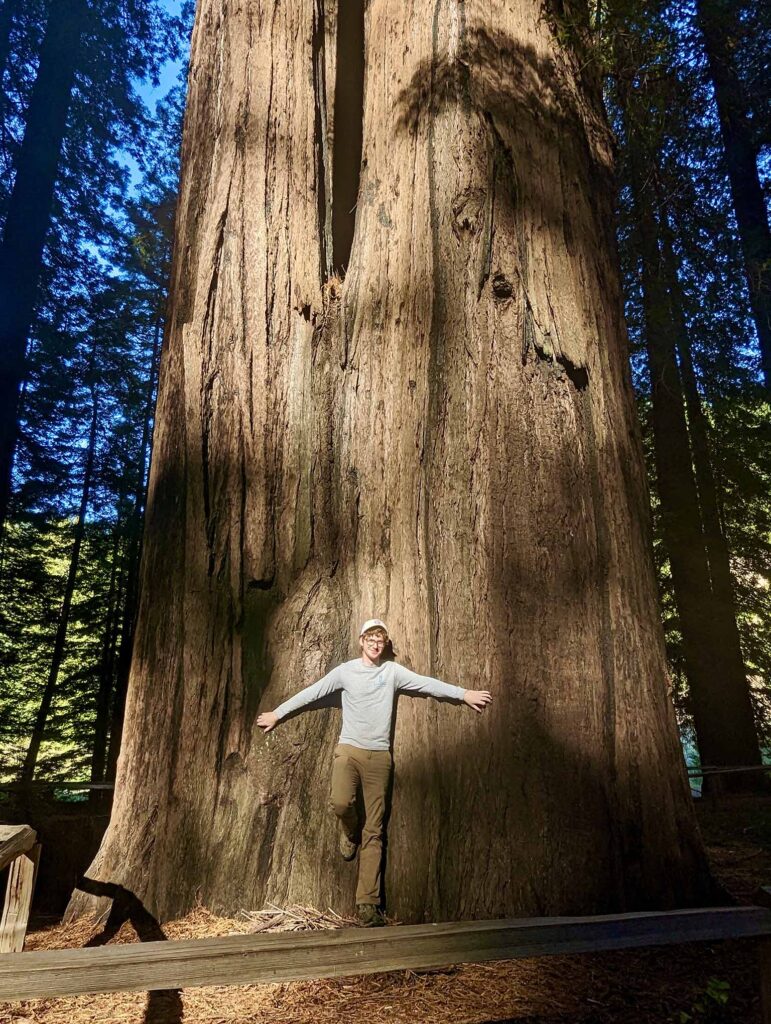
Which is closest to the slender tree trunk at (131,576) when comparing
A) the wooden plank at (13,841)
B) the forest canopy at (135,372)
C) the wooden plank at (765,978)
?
the forest canopy at (135,372)

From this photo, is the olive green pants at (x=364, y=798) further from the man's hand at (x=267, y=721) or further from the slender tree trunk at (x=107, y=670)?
the slender tree trunk at (x=107, y=670)

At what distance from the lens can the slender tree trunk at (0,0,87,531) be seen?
1249 centimetres

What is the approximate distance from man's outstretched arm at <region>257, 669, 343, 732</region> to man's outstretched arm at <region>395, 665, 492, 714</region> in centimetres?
32

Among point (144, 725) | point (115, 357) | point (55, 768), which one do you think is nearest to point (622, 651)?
point (144, 725)

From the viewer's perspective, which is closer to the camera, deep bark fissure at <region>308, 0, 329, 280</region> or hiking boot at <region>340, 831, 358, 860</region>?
hiking boot at <region>340, 831, 358, 860</region>

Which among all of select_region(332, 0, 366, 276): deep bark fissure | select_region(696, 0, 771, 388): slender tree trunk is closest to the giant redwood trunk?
select_region(332, 0, 366, 276): deep bark fissure

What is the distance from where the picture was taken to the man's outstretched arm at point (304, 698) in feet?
12.0

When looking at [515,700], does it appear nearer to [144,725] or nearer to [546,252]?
[144,725]

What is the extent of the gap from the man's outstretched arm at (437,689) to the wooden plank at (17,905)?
2183 millimetres

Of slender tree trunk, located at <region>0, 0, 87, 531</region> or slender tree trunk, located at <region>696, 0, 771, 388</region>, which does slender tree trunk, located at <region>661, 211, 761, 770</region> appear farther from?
slender tree trunk, located at <region>0, 0, 87, 531</region>

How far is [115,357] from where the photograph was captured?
1611 cm

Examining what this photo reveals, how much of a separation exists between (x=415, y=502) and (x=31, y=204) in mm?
13178

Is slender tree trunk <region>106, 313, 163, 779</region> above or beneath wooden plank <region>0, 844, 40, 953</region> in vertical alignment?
above

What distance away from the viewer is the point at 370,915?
10.7ft
